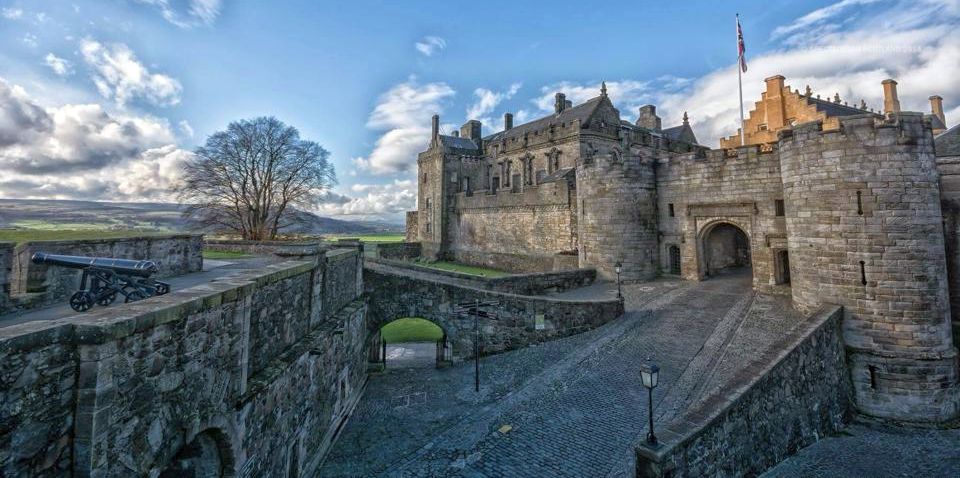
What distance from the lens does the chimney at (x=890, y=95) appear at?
33094 mm

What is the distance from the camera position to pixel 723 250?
1994cm

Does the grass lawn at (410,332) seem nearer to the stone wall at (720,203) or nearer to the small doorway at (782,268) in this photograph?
the stone wall at (720,203)

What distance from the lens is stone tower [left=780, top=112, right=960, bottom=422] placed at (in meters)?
10.7

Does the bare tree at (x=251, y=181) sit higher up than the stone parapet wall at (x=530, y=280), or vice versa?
the bare tree at (x=251, y=181)

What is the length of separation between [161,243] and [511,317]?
10778 millimetres

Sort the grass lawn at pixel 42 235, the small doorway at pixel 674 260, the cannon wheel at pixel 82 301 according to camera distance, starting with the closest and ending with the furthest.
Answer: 1. the cannon wheel at pixel 82 301
2. the grass lawn at pixel 42 235
3. the small doorway at pixel 674 260

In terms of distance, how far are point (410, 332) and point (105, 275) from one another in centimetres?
1360

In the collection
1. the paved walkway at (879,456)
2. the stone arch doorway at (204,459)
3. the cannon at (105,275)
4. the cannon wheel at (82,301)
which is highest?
the cannon at (105,275)

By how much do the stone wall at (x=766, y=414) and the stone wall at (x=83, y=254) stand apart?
10.6 metres

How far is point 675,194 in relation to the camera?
61.2 feet

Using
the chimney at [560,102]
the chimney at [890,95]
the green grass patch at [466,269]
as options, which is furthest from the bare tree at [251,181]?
the chimney at [890,95]

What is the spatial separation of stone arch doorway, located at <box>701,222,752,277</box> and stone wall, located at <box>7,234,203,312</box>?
20.0 m

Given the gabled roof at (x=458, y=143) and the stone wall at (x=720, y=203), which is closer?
the stone wall at (x=720, y=203)

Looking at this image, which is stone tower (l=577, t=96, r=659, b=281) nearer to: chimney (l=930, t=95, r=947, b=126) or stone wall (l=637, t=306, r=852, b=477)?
stone wall (l=637, t=306, r=852, b=477)
